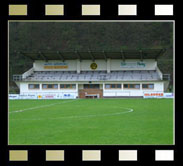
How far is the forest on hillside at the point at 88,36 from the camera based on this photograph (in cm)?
8181

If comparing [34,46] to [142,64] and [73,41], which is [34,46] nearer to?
[73,41]

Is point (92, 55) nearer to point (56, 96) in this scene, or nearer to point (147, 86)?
point (56, 96)

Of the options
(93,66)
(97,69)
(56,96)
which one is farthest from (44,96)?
(97,69)

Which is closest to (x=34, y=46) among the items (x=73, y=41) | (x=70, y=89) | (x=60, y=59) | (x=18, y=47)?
(x=18, y=47)

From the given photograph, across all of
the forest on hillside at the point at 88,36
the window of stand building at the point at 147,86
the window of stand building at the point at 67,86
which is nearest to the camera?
the window of stand building at the point at 147,86

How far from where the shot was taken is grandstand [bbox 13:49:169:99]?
50000mm

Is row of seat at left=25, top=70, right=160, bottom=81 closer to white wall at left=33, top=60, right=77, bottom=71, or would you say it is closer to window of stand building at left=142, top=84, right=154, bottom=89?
white wall at left=33, top=60, right=77, bottom=71

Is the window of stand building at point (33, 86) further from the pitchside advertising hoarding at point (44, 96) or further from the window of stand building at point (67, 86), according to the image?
the pitchside advertising hoarding at point (44, 96)

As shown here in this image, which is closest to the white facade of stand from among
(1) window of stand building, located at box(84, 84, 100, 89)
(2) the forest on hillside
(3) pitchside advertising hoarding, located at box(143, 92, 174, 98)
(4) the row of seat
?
(1) window of stand building, located at box(84, 84, 100, 89)

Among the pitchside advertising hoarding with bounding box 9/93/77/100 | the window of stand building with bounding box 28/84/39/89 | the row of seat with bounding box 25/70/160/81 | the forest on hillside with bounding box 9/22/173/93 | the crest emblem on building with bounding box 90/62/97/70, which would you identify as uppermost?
the forest on hillside with bounding box 9/22/173/93

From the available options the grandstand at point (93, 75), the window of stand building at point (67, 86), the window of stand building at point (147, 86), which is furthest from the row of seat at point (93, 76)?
the window of stand building at point (147, 86)

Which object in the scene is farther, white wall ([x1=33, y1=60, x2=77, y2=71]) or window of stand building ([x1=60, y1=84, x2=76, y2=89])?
white wall ([x1=33, y1=60, x2=77, y2=71])

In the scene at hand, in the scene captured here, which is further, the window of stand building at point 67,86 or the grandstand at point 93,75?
the window of stand building at point 67,86

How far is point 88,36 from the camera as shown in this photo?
85.2 meters
